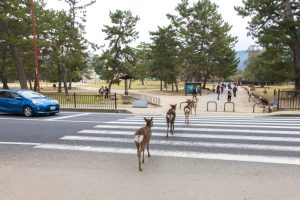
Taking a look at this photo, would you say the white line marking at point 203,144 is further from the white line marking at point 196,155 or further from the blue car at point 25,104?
the blue car at point 25,104

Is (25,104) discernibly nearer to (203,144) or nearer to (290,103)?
(203,144)

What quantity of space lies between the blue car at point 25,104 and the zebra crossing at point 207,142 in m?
5.31

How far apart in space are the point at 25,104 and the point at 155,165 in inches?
458

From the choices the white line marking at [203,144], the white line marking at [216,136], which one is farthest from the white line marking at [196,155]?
the white line marking at [216,136]

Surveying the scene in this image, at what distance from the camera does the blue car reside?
16422mm

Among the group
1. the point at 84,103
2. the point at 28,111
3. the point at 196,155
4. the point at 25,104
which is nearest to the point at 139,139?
the point at 196,155

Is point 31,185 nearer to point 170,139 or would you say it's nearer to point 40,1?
point 170,139

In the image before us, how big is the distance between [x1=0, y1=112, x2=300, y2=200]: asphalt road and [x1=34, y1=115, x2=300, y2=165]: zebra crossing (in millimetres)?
24

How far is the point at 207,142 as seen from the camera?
31.3 ft

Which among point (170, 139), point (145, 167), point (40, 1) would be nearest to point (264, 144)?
point (170, 139)

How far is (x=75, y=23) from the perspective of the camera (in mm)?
54125

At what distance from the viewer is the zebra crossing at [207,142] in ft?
26.2

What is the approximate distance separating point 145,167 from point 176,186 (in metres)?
1.40

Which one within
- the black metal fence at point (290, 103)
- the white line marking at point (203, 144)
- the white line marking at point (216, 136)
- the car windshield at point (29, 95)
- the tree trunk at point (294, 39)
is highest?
the tree trunk at point (294, 39)
